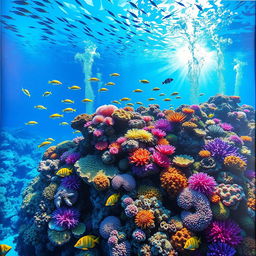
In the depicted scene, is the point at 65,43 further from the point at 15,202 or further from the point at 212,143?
the point at 212,143

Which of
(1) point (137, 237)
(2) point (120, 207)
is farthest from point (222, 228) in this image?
(2) point (120, 207)

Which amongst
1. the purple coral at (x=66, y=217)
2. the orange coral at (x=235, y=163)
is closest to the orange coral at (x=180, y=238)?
the orange coral at (x=235, y=163)

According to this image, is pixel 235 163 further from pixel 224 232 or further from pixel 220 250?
pixel 220 250

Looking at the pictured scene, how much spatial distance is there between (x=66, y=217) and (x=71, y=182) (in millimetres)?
1009

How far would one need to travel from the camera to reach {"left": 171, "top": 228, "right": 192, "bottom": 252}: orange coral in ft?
12.2

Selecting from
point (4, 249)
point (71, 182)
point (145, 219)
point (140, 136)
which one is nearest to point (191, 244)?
point (145, 219)

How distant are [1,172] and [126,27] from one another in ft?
59.2

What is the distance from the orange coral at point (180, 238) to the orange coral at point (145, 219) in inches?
20.5

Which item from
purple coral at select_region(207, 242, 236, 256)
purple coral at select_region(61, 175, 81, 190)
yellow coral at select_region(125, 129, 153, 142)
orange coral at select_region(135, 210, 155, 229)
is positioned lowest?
purple coral at select_region(207, 242, 236, 256)

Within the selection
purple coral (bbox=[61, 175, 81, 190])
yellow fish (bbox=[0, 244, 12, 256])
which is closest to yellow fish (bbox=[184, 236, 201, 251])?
purple coral (bbox=[61, 175, 81, 190])

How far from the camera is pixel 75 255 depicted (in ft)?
16.2

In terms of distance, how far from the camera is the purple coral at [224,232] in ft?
12.2

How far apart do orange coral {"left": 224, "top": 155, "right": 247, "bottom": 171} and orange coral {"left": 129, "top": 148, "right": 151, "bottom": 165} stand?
7.16ft

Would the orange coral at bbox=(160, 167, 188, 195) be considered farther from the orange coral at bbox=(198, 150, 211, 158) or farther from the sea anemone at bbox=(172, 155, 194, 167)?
the orange coral at bbox=(198, 150, 211, 158)
